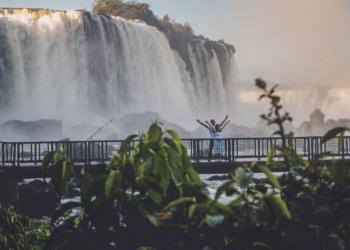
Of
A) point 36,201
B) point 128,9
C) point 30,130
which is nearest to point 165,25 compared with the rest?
point 128,9

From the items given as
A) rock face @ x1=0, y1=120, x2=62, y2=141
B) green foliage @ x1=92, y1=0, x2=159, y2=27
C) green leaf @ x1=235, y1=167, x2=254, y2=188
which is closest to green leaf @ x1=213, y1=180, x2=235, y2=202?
green leaf @ x1=235, y1=167, x2=254, y2=188

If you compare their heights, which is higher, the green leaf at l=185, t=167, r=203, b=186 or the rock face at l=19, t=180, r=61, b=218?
the green leaf at l=185, t=167, r=203, b=186

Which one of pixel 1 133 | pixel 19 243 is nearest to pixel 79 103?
pixel 1 133

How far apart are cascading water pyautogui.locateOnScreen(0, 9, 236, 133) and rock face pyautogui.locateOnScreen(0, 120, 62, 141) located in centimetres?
48

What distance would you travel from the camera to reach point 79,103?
164 feet

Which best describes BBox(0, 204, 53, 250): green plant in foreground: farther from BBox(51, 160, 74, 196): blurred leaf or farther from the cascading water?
the cascading water

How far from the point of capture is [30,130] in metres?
46.5

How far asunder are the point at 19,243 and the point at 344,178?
7.21 feet

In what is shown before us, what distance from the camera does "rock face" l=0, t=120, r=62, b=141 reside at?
45.4 meters

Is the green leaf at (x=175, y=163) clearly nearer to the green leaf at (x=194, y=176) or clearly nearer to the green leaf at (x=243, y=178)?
the green leaf at (x=194, y=176)

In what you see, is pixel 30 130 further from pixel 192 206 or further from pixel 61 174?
pixel 192 206

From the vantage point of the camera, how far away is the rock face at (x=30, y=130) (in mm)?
45438

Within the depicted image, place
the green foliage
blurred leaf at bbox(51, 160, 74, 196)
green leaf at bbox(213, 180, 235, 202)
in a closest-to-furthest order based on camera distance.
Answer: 1. green leaf at bbox(213, 180, 235, 202)
2. blurred leaf at bbox(51, 160, 74, 196)
3. the green foliage

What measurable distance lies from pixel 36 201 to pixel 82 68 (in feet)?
94.7
